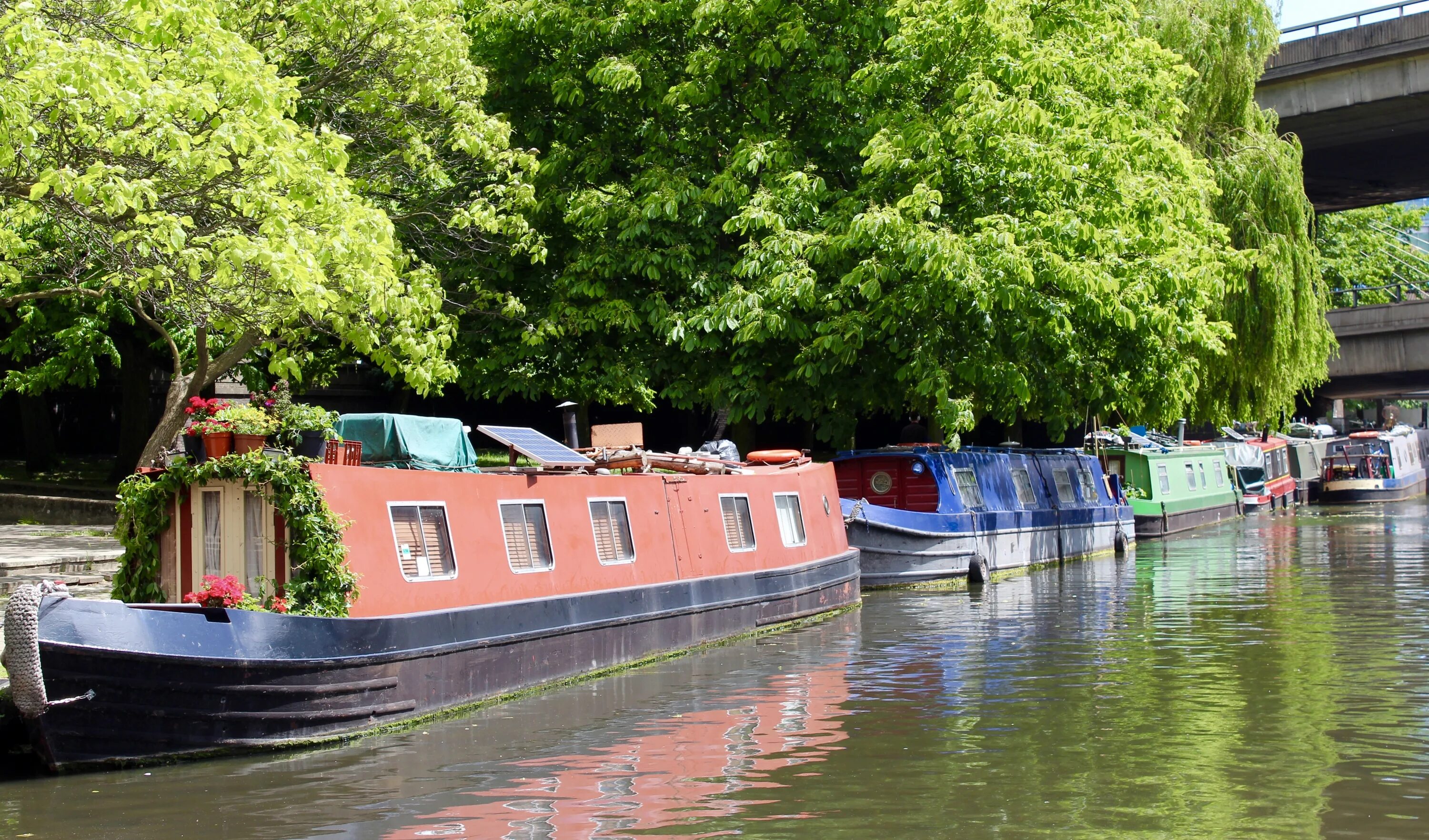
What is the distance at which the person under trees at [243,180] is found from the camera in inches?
503

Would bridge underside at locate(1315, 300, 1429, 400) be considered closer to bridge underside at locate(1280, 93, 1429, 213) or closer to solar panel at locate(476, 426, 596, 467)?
bridge underside at locate(1280, 93, 1429, 213)

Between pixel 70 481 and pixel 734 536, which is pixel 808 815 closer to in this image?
pixel 734 536

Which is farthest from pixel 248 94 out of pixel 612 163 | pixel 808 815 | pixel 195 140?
pixel 612 163

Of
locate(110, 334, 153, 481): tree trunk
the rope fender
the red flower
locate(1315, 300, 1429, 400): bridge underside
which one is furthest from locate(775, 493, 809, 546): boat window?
locate(1315, 300, 1429, 400): bridge underside

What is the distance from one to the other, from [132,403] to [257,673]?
18.9 m

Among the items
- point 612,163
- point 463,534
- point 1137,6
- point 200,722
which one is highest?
point 1137,6

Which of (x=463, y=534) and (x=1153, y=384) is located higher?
(x=1153, y=384)

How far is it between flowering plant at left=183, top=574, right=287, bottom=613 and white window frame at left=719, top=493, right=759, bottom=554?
6886 mm

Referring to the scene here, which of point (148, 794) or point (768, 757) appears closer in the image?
point (148, 794)

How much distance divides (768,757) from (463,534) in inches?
146

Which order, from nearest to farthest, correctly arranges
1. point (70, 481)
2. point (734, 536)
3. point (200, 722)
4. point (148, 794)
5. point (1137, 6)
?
point (148, 794)
point (200, 722)
point (734, 536)
point (70, 481)
point (1137, 6)

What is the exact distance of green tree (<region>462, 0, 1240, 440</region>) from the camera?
21844mm

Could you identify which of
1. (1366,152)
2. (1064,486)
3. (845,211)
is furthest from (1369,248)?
(845,211)

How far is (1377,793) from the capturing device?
900cm
